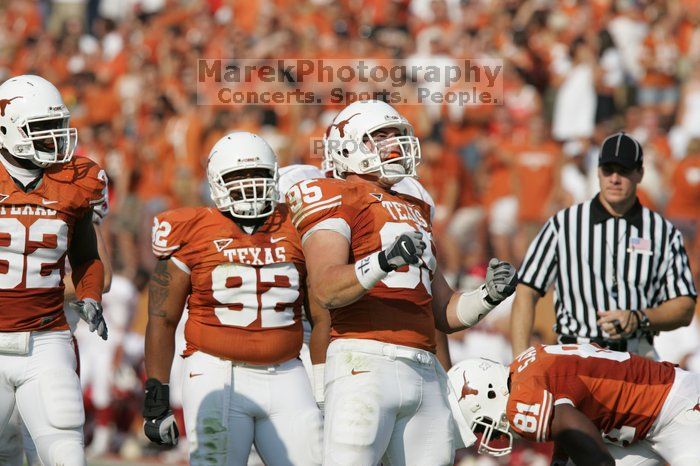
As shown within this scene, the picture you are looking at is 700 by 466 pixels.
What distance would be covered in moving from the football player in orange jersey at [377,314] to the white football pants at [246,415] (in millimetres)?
392

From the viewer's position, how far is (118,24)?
16250 millimetres

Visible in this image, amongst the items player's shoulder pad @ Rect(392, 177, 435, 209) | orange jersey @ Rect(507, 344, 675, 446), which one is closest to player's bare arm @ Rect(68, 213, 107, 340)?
player's shoulder pad @ Rect(392, 177, 435, 209)

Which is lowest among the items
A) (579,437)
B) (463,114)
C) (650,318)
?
(579,437)

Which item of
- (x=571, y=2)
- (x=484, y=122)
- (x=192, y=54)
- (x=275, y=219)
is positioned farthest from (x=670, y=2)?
(x=275, y=219)

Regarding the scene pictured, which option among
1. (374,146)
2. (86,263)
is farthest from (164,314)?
(374,146)

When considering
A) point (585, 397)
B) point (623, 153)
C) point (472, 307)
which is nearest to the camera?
point (585, 397)

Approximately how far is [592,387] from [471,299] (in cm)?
57

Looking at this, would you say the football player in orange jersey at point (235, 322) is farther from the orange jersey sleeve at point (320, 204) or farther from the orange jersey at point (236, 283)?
the orange jersey sleeve at point (320, 204)

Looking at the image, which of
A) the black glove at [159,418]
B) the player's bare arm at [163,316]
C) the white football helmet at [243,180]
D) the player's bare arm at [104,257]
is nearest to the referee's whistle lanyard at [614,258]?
the white football helmet at [243,180]

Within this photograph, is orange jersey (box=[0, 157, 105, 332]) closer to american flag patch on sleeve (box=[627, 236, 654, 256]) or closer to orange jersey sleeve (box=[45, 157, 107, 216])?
orange jersey sleeve (box=[45, 157, 107, 216])

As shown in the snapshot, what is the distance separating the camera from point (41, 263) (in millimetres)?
5125

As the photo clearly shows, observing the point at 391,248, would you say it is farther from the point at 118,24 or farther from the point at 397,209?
the point at 118,24

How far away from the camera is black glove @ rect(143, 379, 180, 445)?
5.01 metres

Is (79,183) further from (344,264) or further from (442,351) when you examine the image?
(442,351)
